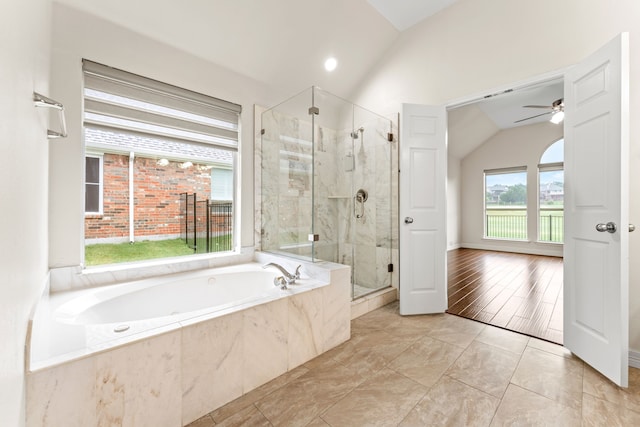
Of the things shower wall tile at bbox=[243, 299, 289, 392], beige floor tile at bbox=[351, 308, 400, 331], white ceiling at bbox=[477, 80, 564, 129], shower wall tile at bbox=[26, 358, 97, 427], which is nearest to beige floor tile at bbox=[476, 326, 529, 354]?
beige floor tile at bbox=[351, 308, 400, 331]

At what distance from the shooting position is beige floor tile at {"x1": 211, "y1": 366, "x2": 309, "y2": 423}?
1371 mm

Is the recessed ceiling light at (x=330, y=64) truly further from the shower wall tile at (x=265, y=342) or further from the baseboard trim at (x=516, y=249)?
the baseboard trim at (x=516, y=249)

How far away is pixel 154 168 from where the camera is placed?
131 inches

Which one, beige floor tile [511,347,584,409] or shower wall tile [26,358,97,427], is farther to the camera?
beige floor tile [511,347,584,409]

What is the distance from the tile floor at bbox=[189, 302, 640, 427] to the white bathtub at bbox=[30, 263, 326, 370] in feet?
1.72

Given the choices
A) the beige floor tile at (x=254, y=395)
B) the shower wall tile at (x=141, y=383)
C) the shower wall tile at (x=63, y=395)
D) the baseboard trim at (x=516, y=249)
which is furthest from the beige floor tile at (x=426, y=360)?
the baseboard trim at (x=516, y=249)

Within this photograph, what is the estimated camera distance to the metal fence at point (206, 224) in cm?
302

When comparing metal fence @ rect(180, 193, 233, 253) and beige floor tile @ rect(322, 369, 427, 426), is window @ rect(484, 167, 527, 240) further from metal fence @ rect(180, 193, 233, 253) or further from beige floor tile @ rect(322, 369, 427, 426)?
metal fence @ rect(180, 193, 233, 253)

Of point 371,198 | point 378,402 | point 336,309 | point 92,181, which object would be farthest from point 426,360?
point 92,181

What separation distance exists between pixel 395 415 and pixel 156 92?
2.85 metres

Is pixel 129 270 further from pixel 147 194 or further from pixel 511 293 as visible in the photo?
pixel 511 293

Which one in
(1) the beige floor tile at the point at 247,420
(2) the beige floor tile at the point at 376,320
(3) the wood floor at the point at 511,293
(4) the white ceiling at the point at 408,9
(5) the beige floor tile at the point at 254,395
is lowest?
(1) the beige floor tile at the point at 247,420

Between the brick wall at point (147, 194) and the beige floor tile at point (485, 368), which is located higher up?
the brick wall at point (147, 194)

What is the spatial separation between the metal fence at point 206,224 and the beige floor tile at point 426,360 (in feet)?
6.53
